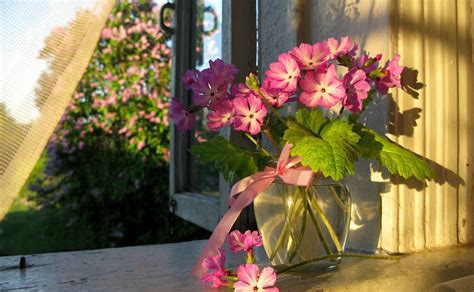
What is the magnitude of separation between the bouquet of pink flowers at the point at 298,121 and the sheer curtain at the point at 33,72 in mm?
210

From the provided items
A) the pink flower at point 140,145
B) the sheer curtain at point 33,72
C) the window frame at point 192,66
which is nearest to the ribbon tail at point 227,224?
the sheer curtain at point 33,72

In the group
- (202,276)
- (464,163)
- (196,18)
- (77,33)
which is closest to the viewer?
(202,276)

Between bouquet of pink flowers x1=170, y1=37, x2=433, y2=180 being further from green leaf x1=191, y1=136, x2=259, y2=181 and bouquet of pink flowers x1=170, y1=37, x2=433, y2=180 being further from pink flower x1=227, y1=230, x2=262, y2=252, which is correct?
pink flower x1=227, y1=230, x2=262, y2=252

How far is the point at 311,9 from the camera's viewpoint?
118cm

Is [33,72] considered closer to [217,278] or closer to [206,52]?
[217,278]

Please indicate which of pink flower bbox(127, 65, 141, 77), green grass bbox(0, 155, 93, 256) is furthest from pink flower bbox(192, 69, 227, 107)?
green grass bbox(0, 155, 93, 256)

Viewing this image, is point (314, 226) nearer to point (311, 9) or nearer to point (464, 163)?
point (464, 163)

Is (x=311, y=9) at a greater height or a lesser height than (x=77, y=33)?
greater

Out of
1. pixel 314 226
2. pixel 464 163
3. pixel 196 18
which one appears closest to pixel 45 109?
pixel 314 226

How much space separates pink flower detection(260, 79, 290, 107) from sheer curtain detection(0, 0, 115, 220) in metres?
0.34

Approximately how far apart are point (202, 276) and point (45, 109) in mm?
397

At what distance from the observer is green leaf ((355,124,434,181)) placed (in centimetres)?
88

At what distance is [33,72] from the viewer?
3.03ft

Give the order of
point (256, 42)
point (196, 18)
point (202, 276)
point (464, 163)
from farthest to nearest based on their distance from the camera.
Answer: point (196, 18), point (256, 42), point (464, 163), point (202, 276)
